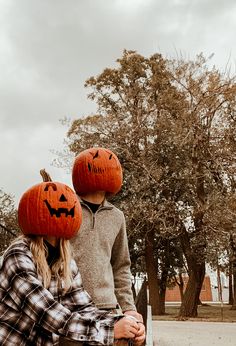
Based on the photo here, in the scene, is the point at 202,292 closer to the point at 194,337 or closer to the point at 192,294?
the point at 192,294

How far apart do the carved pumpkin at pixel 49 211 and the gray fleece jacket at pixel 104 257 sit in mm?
260

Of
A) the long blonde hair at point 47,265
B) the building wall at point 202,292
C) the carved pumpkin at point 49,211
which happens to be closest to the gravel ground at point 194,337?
the carved pumpkin at point 49,211

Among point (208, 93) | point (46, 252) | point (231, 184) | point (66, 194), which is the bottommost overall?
point (46, 252)

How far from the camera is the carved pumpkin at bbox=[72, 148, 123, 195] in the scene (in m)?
2.60

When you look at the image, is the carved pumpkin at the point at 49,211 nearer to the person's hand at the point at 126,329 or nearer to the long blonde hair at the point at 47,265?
the long blonde hair at the point at 47,265

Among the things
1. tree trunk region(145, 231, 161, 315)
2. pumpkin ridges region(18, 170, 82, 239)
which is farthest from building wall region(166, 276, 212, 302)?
pumpkin ridges region(18, 170, 82, 239)

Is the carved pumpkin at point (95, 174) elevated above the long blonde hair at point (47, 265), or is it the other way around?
the carved pumpkin at point (95, 174)

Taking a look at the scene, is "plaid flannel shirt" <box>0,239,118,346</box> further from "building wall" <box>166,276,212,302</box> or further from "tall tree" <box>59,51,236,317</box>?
"building wall" <box>166,276,212,302</box>

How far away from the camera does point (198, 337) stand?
14.0 m

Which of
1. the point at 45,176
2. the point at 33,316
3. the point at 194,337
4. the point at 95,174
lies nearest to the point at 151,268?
the point at 194,337

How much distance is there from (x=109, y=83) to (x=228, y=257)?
10171 millimetres

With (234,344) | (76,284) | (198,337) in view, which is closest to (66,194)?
(76,284)

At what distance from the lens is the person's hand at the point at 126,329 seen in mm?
1701

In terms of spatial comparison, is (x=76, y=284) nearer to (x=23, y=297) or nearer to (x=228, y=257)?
(x=23, y=297)
